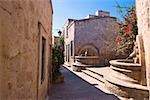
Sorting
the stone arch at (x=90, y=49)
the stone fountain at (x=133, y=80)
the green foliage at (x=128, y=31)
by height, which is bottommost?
the stone fountain at (x=133, y=80)

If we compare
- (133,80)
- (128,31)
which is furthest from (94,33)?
(133,80)

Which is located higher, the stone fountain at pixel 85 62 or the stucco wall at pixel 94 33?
the stucco wall at pixel 94 33

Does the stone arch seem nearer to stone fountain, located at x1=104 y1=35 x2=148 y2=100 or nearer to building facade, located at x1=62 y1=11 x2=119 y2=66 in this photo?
building facade, located at x1=62 y1=11 x2=119 y2=66

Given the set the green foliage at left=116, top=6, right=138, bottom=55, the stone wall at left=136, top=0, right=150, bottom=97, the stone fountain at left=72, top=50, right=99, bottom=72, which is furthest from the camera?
the stone fountain at left=72, top=50, right=99, bottom=72

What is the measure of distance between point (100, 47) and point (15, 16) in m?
18.7

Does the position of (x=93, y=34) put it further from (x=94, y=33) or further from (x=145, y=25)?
(x=145, y=25)

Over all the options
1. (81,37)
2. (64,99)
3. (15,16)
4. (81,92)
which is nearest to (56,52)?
(81,92)

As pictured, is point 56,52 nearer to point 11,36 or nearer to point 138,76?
point 138,76

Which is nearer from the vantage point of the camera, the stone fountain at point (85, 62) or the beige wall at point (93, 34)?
the stone fountain at point (85, 62)

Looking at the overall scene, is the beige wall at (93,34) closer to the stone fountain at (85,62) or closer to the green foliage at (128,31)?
the stone fountain at (85,62)

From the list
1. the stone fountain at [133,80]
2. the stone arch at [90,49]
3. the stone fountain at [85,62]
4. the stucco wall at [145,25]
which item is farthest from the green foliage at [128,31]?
the stucco wall at [145,25]

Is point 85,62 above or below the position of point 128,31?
below

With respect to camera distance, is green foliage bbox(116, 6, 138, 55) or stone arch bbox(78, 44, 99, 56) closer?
green foliage bbox(116, 6, 138, 55)

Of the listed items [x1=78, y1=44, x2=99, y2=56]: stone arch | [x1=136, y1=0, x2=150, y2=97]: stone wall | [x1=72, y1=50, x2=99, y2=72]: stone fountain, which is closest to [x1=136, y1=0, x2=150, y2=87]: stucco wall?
[x1=136, y1=0, x2=150, y2=97]: stone wall
